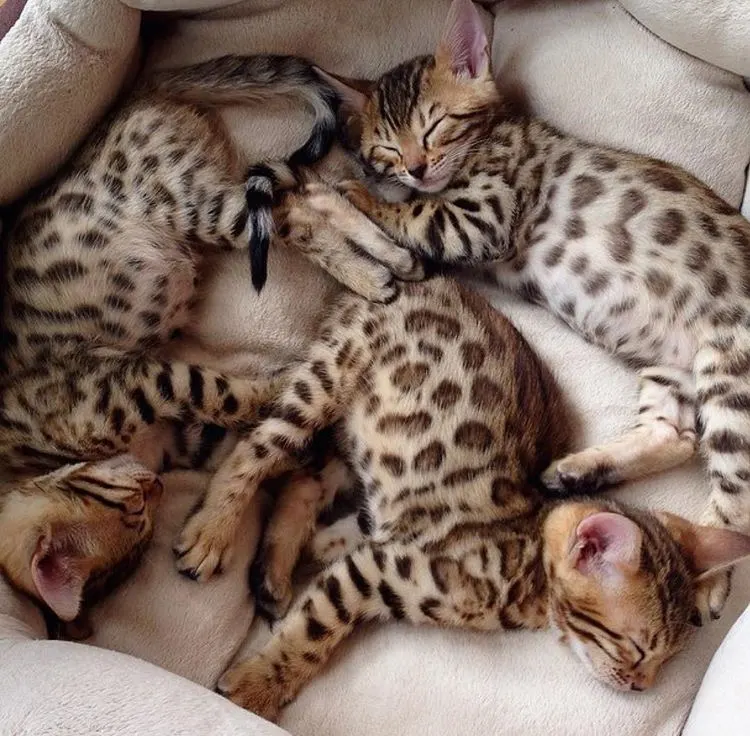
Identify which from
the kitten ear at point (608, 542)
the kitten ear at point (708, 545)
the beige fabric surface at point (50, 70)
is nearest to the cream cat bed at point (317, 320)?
the beige fabric surface at point (50, 70)

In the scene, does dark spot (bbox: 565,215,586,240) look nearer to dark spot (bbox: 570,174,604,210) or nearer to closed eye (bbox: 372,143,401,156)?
dark spot (bbox: 570,174,604,210)

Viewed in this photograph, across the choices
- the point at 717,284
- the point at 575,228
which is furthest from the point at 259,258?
the point at 717,284

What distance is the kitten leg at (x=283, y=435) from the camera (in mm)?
1662

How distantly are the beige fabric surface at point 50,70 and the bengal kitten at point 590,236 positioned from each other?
0.46 m

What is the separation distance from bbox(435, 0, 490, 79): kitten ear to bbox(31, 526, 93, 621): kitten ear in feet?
4.05

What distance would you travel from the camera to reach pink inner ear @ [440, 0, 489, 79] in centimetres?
183

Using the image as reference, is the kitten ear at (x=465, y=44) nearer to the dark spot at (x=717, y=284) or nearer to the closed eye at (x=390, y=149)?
the closed eye at (x=390, y=149)

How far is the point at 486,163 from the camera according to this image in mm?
1906

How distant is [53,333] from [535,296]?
999 millimetres

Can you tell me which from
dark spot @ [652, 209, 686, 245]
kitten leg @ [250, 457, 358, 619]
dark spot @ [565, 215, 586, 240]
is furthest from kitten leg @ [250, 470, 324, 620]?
dark spot @ [652, 209, 686, 245]

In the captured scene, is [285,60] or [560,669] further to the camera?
[285,60]

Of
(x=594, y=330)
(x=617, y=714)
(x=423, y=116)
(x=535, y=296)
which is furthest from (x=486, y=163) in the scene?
(x=617, y=714)

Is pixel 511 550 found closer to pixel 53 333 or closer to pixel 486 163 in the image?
pixel 486 163

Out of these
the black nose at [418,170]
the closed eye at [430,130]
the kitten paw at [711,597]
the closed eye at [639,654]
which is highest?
the closed eye at [430,130]
